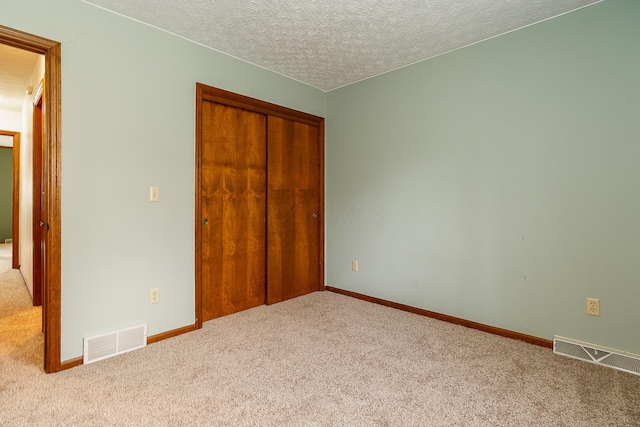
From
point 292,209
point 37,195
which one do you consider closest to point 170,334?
point 292,209

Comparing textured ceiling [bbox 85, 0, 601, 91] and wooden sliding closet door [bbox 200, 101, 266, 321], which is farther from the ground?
textured ceiling [bbox 85, 0, 601, 91]

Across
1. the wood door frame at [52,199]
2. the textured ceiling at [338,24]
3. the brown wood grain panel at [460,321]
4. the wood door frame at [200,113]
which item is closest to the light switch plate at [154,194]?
the wood door frame at [200,113]

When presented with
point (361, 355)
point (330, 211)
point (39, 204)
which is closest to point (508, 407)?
point (361, 355)

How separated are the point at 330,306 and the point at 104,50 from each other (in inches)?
110

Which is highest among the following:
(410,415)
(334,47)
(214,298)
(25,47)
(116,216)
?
(334,47)

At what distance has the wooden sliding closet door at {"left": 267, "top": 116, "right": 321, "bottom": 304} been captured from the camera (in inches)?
131

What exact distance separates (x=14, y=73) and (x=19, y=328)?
8.27 ft

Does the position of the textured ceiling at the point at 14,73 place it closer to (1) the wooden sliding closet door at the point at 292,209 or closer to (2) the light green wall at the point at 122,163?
(2) the light green wall at the point at 122,163

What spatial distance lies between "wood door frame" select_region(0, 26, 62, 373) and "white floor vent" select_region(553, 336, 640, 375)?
10.9 feet

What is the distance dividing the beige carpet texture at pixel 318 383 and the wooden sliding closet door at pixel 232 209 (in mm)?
434

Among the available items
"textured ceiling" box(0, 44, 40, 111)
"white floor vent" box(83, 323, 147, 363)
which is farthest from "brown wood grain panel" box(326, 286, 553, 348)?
"textured ceiling" box(0, 44, 40, 111)

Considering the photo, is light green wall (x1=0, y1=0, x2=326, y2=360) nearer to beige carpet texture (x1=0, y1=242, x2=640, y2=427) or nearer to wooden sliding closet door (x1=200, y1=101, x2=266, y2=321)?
wooden sliding closet door (x1=200, y1=101, x2=266, y2=321)

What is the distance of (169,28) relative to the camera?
2.40 metres

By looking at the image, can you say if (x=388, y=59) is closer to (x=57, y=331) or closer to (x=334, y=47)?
(x=334, y=47)
